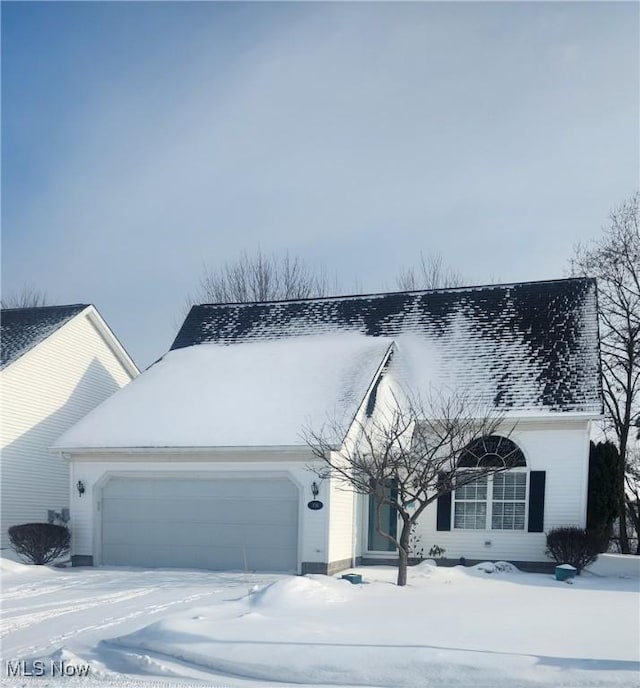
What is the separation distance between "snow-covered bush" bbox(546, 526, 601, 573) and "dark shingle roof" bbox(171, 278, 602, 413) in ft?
8.13

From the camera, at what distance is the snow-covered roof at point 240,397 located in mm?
14422

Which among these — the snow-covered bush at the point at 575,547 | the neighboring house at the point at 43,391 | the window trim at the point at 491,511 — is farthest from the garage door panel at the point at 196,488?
the snow-covered bush at the point at 575,547

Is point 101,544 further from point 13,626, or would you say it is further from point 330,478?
point 13,626

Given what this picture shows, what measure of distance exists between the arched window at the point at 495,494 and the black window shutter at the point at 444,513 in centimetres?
15

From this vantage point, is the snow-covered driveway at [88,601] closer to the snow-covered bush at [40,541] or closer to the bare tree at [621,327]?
the snow-covered bush at [40,541]

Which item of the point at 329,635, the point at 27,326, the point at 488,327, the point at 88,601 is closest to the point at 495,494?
the point at 488,327

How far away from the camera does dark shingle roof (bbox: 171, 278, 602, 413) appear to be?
15.6 m

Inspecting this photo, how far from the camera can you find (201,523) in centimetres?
1462

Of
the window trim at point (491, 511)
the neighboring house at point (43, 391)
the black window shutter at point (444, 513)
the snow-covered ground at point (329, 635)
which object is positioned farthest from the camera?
the neighboring house at point (43, 391)

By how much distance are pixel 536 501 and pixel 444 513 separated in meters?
1.95

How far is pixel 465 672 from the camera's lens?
6.16m

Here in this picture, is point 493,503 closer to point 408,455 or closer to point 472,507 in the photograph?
point 472,507

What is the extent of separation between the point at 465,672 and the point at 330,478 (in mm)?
7537

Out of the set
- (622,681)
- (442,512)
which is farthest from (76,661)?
(442,512)
